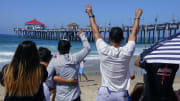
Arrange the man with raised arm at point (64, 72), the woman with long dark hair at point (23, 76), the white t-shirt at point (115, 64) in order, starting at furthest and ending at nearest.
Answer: the man with raised arm at point (64, 72) < the white t-shirt at point (115, 64) < the woman with long dark hair at point (23, 76)

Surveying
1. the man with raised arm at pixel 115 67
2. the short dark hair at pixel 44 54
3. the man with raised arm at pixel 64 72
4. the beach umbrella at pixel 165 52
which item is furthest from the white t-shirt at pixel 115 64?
the short dark hair at pixel 44 54

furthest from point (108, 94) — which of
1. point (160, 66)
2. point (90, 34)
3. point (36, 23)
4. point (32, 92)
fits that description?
point (36, 23)

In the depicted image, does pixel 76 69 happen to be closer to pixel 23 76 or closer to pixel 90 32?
pixel 23 76

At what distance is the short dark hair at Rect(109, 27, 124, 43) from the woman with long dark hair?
2.84 ft

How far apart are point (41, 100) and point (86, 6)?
4.21 feet

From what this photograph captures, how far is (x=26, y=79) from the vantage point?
2.01 metres

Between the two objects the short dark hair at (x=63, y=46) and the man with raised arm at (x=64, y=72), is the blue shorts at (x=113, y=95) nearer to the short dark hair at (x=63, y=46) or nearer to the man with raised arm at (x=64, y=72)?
the man with raised arm at (x=64, y=72)

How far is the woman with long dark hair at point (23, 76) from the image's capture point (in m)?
1.99

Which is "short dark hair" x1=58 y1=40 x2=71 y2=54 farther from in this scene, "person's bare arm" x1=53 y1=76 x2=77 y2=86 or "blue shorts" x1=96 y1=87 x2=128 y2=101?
"blue shorts" x1=96 y1=87 x2=128 y2=101

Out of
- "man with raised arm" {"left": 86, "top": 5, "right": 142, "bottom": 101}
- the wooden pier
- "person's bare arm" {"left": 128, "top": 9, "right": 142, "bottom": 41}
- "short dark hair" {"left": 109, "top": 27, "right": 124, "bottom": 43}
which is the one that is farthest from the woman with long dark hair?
the wooden pier

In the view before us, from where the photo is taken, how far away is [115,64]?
7.94 ft

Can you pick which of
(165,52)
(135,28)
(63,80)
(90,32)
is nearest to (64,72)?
(63,80)

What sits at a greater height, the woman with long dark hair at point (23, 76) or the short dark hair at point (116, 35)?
the short dark hair at point (116, 35)

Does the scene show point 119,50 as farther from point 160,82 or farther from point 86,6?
point 86,6
